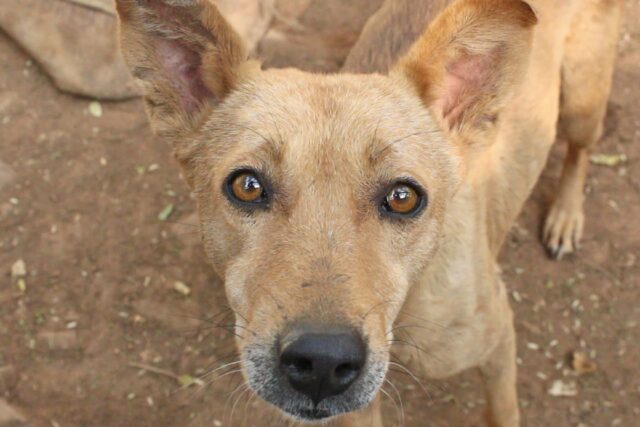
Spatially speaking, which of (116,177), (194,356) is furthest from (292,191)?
(116,177)

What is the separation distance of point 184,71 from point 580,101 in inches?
118

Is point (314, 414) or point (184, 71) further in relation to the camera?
point (184, 71)

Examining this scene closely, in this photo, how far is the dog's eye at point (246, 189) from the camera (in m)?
3.00

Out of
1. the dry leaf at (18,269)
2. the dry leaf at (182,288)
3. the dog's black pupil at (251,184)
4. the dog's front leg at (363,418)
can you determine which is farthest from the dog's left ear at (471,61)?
the dry leaf at (18,269)

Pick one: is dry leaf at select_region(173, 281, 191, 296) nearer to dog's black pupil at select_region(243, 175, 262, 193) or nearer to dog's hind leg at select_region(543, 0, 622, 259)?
dog's black pupil at select_region(243, 175, 262, 193)

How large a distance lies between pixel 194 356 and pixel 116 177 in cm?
172

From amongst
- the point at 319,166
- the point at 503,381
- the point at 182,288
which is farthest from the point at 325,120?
the point at 182,288

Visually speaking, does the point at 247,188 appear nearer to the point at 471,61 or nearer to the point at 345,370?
the point at 345,370

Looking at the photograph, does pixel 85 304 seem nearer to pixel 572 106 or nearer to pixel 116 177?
pixel 116 177

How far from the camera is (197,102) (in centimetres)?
350

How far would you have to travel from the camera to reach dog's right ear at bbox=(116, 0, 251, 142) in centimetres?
314

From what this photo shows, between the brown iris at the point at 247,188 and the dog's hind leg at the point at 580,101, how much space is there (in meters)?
2.76

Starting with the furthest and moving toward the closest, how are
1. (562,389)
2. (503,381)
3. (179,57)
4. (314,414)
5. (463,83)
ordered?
(562,389) → (503,381) → (463,83) → (179,57) → (314,414)

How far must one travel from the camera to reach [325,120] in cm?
309
